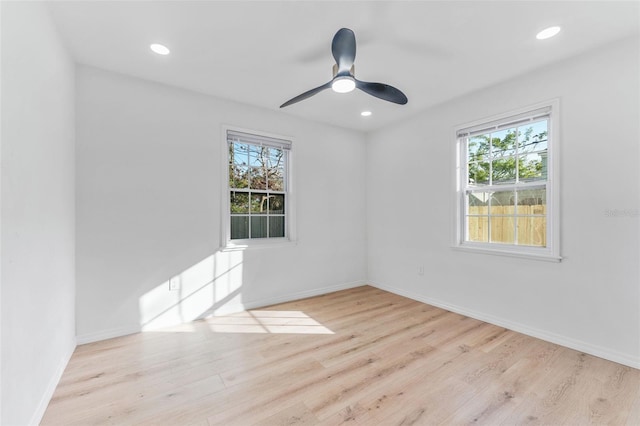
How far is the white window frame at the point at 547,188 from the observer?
2.60 m

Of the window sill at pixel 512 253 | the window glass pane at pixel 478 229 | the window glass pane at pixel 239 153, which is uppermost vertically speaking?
the window glass pane at pixel 239 153

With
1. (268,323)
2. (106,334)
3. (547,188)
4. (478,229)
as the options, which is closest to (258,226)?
(268,323)

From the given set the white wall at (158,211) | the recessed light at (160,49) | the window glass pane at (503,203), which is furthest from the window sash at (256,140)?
the window glass pane at (503,203)

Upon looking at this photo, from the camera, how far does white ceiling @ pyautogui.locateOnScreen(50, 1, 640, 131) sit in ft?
6.30

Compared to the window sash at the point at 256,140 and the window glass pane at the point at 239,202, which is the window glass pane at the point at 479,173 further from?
the window glass pane at the point at 239,202

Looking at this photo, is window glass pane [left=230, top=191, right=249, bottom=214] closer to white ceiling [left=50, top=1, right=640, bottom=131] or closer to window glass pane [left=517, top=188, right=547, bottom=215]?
white ceiling [left=50, top=1, right=640, bottom=131]

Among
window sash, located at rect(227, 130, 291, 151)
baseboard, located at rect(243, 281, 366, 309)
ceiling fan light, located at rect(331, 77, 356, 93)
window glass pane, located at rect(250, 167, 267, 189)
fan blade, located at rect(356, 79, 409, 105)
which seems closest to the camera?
ceiling fan light, located at rect(331, 77, 356, 93)

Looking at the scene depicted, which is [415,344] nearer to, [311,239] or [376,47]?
[311,239]

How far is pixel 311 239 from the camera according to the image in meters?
4.10

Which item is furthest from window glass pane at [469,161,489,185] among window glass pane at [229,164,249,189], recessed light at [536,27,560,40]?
window glass pane at [229,164,249,189]

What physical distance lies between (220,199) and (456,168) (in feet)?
9.41

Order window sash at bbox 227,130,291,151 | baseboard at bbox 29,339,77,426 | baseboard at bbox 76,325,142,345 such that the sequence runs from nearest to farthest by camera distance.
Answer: baseboard at bbox 29,339,77,426 < baseboard at bbox 76,325,142,345 < window sash at bbox 227,130,291,151

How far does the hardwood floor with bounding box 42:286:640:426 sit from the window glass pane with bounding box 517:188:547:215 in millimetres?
1245

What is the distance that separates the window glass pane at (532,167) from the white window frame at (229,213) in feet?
8.72
